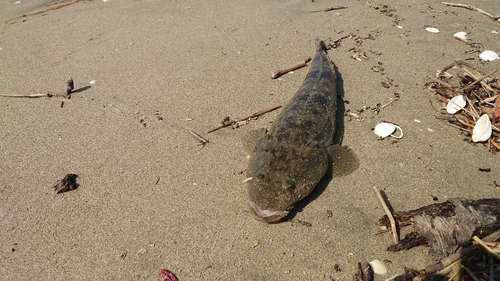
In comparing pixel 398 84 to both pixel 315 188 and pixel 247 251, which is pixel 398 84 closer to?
pixel 315 188

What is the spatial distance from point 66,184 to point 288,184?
2.15 metres

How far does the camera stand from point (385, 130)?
3.78 meters

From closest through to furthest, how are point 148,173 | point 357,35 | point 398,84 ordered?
point 148,173 → point 398,84 → point 357,35

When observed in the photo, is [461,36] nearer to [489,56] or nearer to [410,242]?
[489,56]

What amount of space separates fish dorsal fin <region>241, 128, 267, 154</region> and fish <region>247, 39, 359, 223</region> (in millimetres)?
11

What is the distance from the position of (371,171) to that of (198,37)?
12.4ft

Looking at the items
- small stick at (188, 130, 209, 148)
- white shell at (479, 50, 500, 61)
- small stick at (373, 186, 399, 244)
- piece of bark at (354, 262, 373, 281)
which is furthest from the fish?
white shell at (479, 50, 500, 61)

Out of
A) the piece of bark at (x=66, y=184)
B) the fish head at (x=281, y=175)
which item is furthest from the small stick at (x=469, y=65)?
the piece of bark at (x=66, y=184)

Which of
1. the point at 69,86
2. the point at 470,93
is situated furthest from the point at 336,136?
the point at 69,86

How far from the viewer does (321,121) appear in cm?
363

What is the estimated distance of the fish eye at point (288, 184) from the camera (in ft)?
9.55

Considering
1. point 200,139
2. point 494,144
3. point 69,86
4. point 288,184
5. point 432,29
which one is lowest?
point 494,144

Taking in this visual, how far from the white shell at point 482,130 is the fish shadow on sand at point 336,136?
1347mm

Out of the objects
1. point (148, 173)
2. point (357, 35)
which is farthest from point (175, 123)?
point (357, 35)
